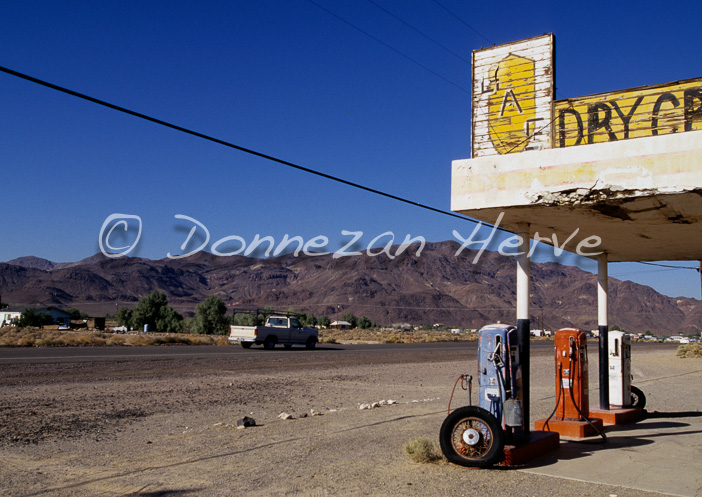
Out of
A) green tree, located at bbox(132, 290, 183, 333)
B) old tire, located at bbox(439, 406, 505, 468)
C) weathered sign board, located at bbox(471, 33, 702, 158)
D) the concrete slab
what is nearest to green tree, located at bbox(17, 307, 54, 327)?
green tree, located at bbox(132, 290, 183, 333)

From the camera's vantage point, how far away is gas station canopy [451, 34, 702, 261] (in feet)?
26.2

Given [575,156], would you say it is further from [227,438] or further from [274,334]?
[274,334]

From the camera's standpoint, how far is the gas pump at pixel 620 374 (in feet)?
41.0

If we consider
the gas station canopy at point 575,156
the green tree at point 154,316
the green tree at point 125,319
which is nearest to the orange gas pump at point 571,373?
the gas station canopy at point 575,156

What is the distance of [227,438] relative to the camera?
32.9 ft

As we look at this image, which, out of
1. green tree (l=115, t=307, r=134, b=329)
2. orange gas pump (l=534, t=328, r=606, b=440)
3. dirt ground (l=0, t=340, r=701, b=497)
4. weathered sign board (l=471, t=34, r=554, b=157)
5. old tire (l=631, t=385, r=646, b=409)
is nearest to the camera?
dirt ground (l=0, t=340, r=701, b=497)

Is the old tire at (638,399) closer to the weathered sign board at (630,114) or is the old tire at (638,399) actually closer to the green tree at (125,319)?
the weathered sign board at (630,114)

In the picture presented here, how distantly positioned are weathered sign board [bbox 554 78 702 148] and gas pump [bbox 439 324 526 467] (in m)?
3.06

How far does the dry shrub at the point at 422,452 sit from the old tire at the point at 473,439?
338 mm

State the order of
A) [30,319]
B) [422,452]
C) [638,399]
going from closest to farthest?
[422,452], [638,399], [30,319]

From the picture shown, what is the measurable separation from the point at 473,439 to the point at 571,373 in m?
3.22

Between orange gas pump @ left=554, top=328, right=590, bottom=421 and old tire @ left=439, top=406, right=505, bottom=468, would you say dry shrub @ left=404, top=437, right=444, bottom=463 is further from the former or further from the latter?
orange gas pump @ left=554, top=328, right=590, bottom=421

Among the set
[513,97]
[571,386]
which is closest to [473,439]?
[571,386]

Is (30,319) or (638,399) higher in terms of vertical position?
(30,319)
